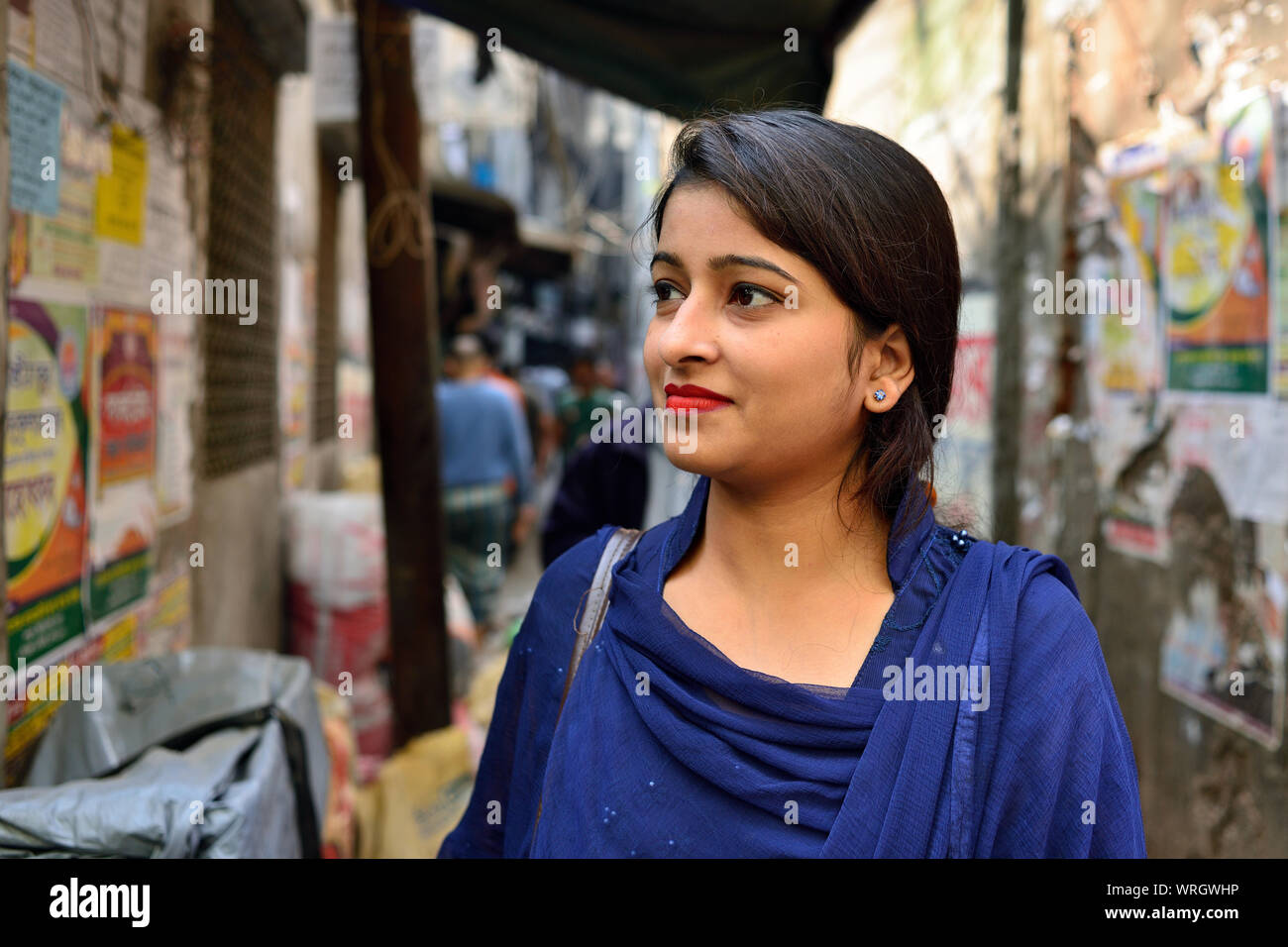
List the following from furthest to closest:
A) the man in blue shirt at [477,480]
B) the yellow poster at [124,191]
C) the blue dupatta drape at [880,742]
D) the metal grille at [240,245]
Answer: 1. the man in blue shirt at [477,480]
2. the metal grille at [240,245]
3. the yellow poster at [124,191]
4. the blue dupatta drape at [880,742]

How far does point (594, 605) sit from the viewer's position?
1437 millimetres

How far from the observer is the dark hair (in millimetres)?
1223

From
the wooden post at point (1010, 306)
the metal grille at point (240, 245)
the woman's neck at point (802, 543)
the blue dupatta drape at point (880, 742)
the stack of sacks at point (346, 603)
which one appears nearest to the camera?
the blue dupatta drape at point (880, 742)

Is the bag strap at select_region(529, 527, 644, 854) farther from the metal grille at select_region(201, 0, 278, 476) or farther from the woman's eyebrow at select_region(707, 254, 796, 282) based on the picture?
the metal grille at select_region(201, 0, 278, 476)

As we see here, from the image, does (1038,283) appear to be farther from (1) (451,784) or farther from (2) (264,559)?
(2) (264,559)

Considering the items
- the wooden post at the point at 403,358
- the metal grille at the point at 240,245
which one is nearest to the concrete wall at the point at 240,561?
the metal grille at the point at 240,245

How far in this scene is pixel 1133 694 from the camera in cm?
330

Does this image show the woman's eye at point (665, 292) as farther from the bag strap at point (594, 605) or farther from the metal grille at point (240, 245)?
the metal grille at point (240, 245)

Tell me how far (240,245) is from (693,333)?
3.57m

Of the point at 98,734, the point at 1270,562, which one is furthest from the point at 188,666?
the point at 1270,562

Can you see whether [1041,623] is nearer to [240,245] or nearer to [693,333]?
[693,333]

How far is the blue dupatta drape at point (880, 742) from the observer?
1.11 metres

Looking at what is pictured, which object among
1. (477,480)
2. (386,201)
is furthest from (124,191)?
(477,480)

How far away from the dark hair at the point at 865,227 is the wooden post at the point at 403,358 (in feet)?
7.08
